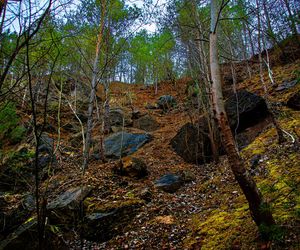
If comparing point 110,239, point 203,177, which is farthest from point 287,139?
point 110,239

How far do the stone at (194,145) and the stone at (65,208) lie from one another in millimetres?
4485

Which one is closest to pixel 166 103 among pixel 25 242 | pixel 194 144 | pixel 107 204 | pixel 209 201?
pixel 194 144

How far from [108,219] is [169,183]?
236cm

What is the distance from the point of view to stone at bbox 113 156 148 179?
7.95 meters

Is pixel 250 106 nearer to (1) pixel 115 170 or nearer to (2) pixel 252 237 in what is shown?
(1) pixel 115 170

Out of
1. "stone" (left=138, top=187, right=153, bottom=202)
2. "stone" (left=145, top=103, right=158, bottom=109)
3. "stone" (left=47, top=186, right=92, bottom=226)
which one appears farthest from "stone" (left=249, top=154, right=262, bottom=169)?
"stone" (left=145, top=103, right=158, bottom=109)

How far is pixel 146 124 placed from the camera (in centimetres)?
1513

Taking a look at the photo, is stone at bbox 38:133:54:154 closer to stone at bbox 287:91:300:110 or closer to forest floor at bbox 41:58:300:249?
forest floor at bbox 41:58:300:249

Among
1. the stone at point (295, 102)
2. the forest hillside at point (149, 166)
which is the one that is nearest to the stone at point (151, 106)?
the forest hillside at point (149, 166)

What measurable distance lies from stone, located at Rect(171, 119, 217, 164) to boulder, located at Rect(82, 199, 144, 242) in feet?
12.2

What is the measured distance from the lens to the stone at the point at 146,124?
14.9m

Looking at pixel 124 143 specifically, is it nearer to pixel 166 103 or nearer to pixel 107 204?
pixel 107 204

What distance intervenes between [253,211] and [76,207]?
4.33 metres

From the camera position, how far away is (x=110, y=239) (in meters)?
5.23
